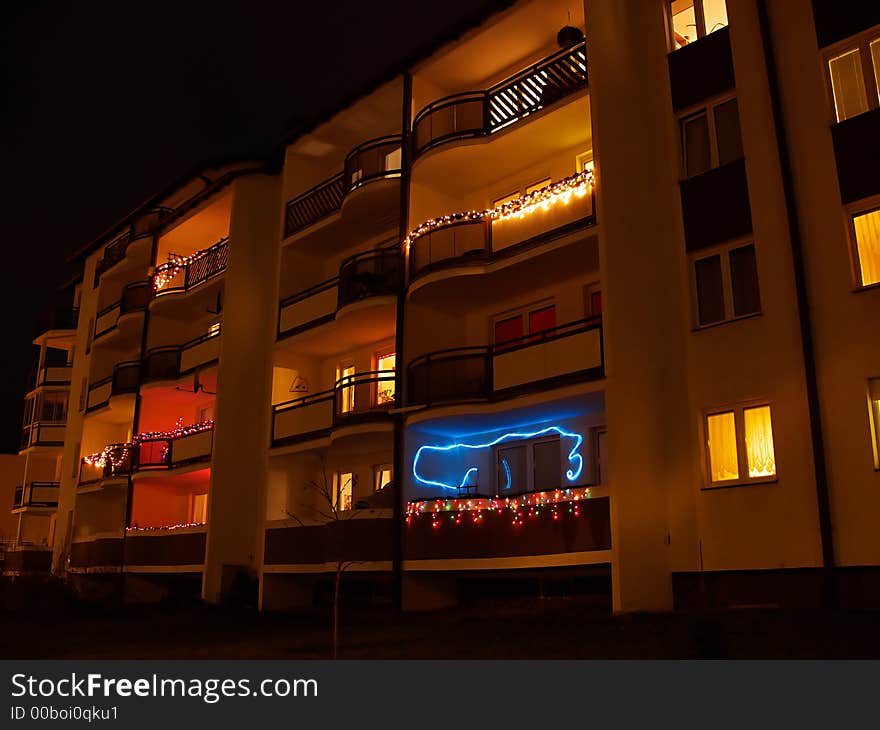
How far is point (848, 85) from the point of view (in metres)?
16.4

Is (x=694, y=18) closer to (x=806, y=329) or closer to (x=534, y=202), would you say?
(x=534, y=202)

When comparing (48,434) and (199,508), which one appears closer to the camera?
(199,508)

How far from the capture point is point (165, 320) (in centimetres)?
3481

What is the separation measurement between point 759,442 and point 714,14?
899 centimetres

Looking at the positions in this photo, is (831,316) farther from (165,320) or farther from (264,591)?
(165,320)

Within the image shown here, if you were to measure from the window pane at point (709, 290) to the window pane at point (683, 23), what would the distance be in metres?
5.07

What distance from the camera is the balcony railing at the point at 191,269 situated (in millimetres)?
30781

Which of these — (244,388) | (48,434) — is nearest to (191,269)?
(244,388)

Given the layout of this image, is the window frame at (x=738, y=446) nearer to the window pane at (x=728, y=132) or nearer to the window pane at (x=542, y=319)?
the window pane at (x=728, y=132)

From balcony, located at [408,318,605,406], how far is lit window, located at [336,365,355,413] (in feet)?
A: 8.40

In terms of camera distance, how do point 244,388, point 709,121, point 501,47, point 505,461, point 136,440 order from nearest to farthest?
point 709,121 → point 505,461 → point 501,47 → point 244,388 → point 136,440

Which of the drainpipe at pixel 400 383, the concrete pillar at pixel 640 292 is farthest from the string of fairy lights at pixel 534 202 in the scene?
the drainpipe at pixel 400 383

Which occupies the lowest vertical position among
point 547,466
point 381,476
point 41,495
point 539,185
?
point 547,466

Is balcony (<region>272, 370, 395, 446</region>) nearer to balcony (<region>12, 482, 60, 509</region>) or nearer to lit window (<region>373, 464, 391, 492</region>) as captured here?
lit window (<region>373, 464, 391, 492</region>)
